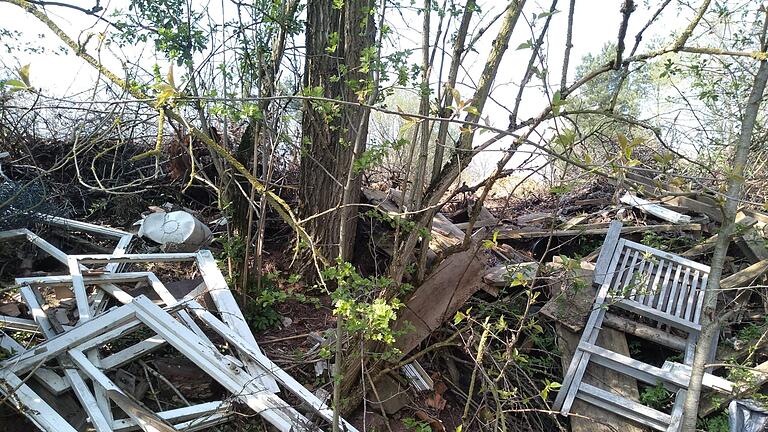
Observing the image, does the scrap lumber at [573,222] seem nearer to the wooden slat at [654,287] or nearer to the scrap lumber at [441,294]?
the wooden slat at [654,287]

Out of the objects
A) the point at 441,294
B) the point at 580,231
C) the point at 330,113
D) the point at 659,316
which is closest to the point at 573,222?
the point at 580,231

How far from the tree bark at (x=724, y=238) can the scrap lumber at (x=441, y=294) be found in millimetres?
1540

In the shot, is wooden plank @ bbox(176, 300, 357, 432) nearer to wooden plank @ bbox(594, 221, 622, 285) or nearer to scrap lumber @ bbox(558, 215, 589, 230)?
wooden plank @ bbox(594, 221, 622, 285)

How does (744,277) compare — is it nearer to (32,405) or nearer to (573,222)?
(573,222)

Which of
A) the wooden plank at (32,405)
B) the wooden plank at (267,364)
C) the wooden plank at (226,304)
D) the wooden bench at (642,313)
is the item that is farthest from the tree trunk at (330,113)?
the wooden bench at (642,313)

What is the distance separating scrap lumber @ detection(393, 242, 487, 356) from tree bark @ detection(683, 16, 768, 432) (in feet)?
5.05

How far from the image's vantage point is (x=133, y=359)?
10.8ft

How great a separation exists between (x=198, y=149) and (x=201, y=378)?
2880mm

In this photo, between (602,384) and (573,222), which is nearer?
(602,384)

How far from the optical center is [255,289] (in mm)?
4070

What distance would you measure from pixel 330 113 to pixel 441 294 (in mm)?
1494

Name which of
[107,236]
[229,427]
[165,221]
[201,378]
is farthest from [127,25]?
[229,427]

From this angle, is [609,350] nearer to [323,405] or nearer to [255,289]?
[323,405]

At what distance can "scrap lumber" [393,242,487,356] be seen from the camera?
3752 millimetres
